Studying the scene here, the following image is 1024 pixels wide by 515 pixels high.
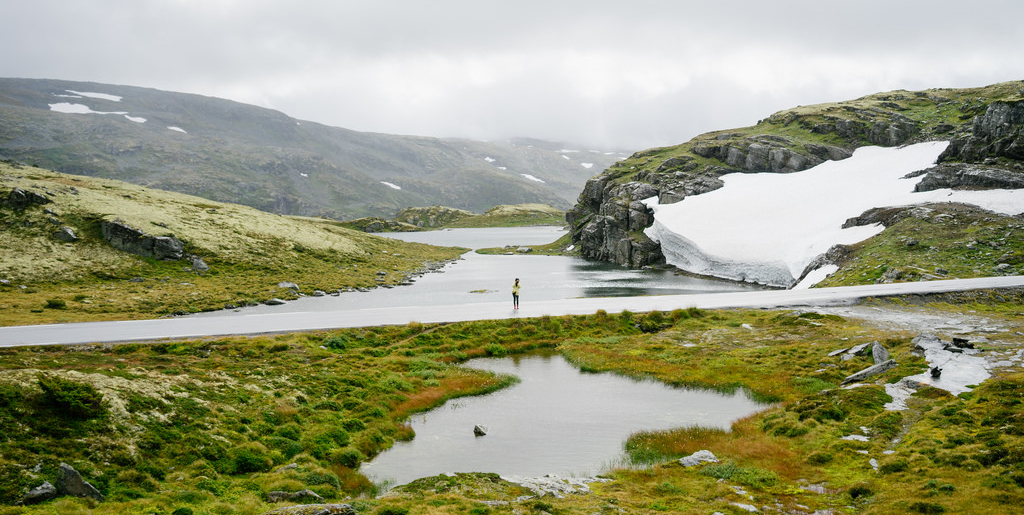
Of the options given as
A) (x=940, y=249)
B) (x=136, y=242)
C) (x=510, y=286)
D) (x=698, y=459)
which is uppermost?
(x=940, y=249)

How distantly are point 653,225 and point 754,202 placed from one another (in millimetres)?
19557

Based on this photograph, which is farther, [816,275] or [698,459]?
[816,275]

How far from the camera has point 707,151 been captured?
130m

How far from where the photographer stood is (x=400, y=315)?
44.5 metres

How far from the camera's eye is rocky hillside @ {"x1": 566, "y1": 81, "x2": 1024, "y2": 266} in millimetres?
105188

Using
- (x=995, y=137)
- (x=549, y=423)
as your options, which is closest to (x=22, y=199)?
(x=549, y=423)

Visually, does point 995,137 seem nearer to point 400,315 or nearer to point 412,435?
point 400,315

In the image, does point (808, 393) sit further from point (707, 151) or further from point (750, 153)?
point (707, 151)

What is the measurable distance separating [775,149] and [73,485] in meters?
130

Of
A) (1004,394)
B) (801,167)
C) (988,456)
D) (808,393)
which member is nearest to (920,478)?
(988,456)

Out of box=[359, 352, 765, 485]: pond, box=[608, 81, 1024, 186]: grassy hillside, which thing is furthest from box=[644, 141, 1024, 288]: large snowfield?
box=[359, 352, 765, 485]: pond

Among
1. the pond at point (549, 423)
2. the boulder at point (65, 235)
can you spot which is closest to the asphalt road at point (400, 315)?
the pond at point (549, 423)

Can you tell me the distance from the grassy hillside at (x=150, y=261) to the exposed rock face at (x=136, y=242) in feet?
4.53

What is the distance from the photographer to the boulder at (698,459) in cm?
1958
